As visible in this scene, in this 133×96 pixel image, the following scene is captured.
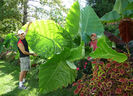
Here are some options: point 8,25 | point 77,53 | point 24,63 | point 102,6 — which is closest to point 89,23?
point 77,53

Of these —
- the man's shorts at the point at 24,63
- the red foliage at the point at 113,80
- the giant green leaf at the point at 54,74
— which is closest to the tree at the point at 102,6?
the man's shorts at the point at 24,63

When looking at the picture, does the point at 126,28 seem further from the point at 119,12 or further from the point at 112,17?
the point at 119,12

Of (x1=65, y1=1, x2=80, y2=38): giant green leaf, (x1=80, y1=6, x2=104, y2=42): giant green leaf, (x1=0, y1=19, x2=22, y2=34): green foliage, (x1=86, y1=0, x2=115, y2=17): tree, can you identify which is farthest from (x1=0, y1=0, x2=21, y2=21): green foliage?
(x1=65, y1=1, x2=80, y2=38): giant green leaf

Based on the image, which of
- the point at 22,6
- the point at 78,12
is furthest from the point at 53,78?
the point at 22,6

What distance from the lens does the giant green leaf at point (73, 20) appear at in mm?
900

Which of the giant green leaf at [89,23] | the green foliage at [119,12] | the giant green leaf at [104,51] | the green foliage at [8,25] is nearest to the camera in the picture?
the giant green leaf at [104,51]

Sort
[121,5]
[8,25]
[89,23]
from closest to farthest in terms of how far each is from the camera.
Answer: [89,23] → [121,5] → [8,25]

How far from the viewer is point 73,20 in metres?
0.92

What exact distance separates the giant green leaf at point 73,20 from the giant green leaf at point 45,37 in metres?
0.08

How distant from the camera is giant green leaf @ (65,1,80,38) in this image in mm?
900

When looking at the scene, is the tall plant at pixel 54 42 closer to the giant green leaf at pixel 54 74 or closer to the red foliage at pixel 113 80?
the giant green leaf at pixel 54 74

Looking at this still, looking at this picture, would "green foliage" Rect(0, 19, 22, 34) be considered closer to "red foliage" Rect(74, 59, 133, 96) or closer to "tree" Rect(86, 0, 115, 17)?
"tree" Rect(86, 0, 115, 17)

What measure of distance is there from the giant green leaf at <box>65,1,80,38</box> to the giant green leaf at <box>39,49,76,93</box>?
0.65 feet

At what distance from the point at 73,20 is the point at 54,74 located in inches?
14.5
